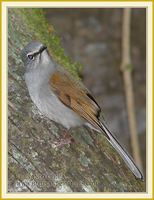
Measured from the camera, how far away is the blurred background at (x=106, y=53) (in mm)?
6703

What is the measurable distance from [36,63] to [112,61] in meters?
3.05

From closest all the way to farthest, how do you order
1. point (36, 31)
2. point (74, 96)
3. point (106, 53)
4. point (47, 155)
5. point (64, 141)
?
point (47, 155)
point (64, 141)
point (74, 96)
point (36, 31)
point (106, 53)

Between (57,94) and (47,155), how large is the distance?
0.78 meters

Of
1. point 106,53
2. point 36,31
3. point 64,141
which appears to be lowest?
point 64,141

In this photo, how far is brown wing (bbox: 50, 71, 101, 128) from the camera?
12.0 feet

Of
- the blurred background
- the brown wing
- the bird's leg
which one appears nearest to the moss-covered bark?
the bird's leg

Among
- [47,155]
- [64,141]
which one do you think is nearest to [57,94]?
[64,141]

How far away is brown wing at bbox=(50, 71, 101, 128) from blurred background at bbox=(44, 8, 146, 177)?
2.85m

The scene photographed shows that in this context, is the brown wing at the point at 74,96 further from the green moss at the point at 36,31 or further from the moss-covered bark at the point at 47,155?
the green moss at the point at 36,31

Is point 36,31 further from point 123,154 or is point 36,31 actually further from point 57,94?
point 123,154

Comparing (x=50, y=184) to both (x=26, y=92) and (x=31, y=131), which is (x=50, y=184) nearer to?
(x=31, y=131)

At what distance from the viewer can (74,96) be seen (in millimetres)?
3721

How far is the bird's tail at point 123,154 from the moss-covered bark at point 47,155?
0.11ft

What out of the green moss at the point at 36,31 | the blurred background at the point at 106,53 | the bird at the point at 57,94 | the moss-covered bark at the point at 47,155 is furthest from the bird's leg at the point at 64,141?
the blurred background at the point at 106,53
